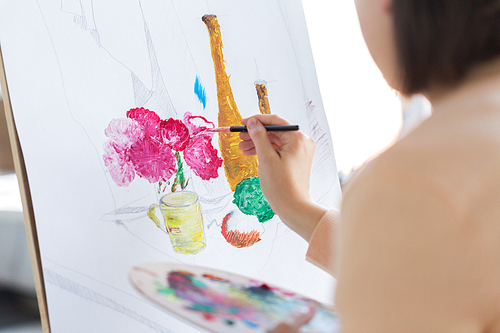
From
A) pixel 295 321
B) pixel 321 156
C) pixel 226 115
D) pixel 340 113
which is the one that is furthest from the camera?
pixel 340 113

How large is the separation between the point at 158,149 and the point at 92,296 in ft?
1.00

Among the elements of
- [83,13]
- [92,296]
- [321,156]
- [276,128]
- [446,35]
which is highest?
[83,13]

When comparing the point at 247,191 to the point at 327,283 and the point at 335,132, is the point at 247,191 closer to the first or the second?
the point at 327,283

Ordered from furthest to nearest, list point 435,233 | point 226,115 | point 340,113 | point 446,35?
1. point 340,113
2. point 226,115
3. point 446,35
4. point 435,233

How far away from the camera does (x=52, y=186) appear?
2.12ft

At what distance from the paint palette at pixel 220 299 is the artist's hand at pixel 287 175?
0.72ft

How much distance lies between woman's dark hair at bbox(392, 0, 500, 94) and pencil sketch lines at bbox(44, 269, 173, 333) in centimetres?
64

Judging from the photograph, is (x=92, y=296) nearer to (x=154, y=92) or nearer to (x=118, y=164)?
(x=118, y=164)

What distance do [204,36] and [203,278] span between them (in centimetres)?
56

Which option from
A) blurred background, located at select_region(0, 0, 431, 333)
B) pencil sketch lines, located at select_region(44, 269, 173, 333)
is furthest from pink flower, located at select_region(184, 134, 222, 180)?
blurred background, located at select_region(0, 0, 431, 333)

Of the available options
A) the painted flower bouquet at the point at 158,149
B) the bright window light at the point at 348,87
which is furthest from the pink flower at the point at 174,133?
the bright window light at the point at 348,87

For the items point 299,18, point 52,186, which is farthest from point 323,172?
point 52,186

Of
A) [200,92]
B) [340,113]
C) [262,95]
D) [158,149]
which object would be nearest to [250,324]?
[158,149]

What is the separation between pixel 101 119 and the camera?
70 centimetres
